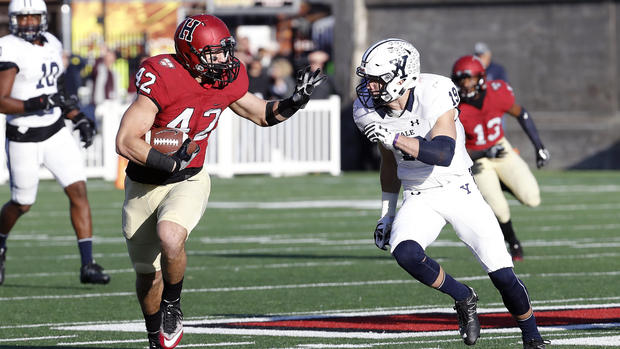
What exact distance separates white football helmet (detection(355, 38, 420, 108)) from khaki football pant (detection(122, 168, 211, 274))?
973mm

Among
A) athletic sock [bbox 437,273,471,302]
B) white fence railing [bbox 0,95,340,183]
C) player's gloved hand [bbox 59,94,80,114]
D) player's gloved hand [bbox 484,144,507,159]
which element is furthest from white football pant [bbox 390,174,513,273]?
white fence railing [bbox 0,95,340,183]

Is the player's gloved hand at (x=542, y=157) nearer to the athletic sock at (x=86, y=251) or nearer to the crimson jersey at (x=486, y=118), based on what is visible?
the crimson jersey at (x=486, y=118)

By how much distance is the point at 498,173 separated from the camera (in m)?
11.2

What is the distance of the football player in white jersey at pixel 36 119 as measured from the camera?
968 cm

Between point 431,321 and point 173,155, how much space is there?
2.11m

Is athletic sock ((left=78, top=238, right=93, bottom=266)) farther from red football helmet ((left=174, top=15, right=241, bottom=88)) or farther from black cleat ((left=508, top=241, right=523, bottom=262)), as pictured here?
black cleat ((left=508, top=241, right=523, bottom=262))

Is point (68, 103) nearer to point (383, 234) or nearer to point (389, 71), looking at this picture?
point (383, 234)

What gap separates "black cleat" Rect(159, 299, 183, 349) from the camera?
21.8 ft

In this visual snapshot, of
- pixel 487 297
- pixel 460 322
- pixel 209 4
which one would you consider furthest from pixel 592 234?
pixel 209 4

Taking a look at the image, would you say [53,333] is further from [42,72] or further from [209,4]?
[209,4]

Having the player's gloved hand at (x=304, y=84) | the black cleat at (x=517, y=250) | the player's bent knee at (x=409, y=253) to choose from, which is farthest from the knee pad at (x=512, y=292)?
the black cleat at (x=517, y=250)

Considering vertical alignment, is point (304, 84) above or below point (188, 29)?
below

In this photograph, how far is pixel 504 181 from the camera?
440 inches

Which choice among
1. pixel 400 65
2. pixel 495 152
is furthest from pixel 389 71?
pixel 495 152
